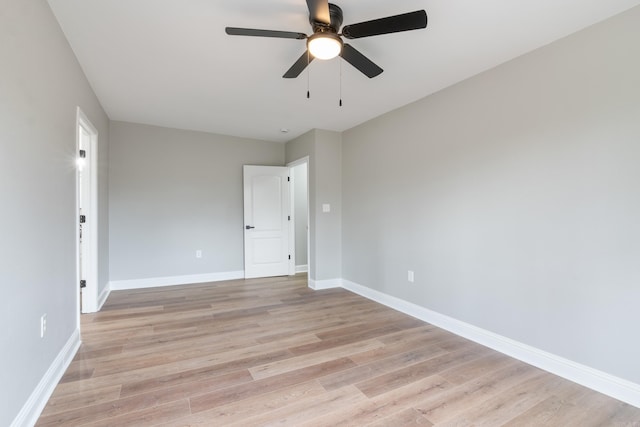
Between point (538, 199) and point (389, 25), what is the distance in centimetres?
178

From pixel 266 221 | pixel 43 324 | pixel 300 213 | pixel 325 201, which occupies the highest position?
pixel 325 201

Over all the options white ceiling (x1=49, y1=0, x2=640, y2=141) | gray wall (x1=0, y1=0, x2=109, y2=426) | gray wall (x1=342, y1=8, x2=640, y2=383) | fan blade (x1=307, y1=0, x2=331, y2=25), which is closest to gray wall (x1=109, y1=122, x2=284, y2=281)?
white ceiling (x1=49, y1=0, x2=640, y2=141)

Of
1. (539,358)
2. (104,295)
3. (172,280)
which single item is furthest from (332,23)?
(172,280)

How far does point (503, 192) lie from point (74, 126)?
376 centimetres

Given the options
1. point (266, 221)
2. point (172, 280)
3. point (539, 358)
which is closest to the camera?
point (539, 358)

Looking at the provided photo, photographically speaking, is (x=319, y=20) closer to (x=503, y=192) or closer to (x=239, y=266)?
(x=503, y=192)

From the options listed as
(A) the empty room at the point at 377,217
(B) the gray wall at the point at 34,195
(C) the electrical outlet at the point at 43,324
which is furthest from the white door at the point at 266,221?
(C) the electrical outlet at the point at 43,324

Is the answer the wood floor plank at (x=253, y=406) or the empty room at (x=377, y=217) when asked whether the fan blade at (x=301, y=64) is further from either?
the wood floor plank at (x=253, y=406)

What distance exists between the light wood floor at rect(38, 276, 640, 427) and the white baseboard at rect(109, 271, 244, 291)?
3.78 feet

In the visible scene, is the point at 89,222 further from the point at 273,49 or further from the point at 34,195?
the point at 273,49

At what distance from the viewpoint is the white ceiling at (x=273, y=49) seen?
6.65ft

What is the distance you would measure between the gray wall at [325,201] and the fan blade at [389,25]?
2925 mm

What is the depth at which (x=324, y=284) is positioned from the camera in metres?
4.82

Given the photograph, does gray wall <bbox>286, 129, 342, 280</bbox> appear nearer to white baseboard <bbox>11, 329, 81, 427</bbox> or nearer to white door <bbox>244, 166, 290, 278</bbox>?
white door <bbox>244, 166, 290, 278</bbox>
